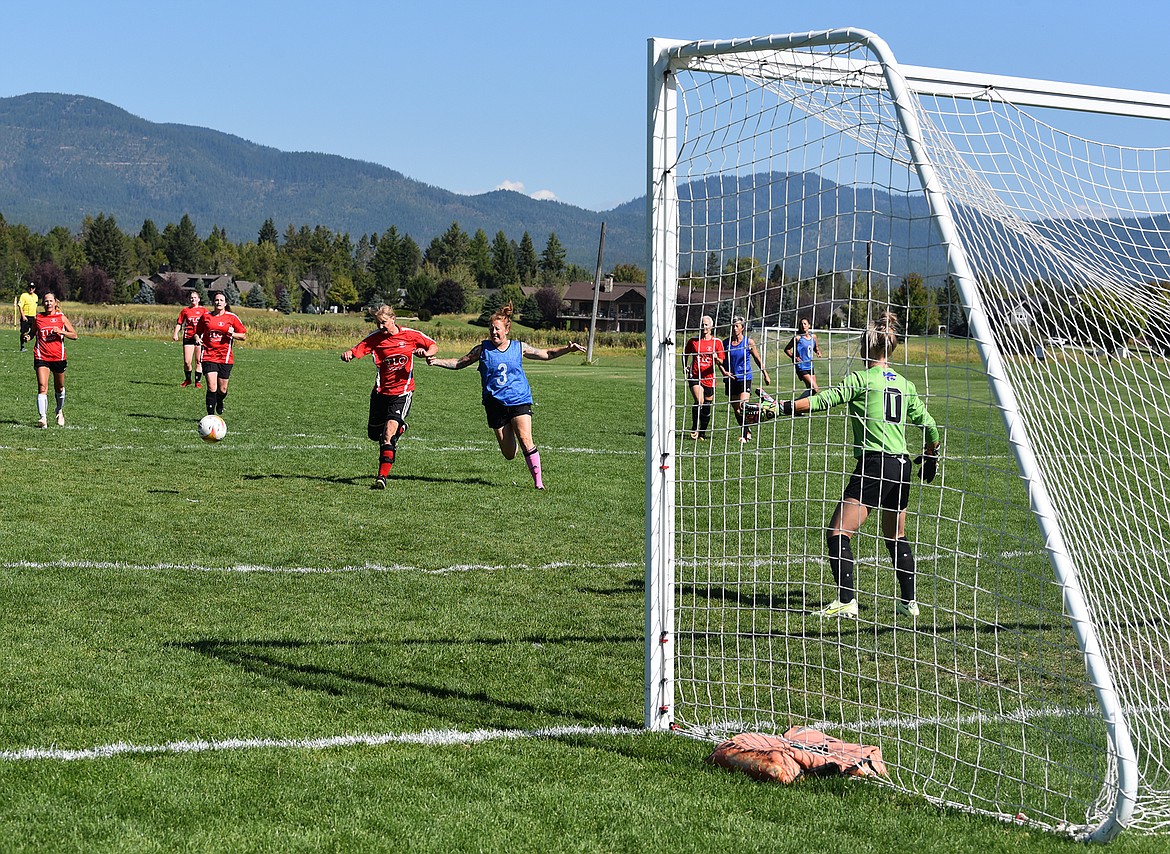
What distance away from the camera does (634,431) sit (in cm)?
2150

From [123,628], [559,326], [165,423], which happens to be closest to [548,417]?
[165,423]

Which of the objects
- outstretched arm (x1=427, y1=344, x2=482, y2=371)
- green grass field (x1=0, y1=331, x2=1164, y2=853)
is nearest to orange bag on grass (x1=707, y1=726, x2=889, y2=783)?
green grass field (x1=0, y1=331, x2=1164, y2=853)

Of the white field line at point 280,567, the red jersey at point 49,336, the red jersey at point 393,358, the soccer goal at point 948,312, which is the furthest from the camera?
the red jersey at point 49,336

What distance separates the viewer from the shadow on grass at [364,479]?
14.3 meters

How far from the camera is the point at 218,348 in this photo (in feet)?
61.8

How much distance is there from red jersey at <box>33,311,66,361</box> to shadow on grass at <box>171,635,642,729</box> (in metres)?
11.9

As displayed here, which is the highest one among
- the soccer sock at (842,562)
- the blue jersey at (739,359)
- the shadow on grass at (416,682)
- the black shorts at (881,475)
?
the blue jersey at (739,359)

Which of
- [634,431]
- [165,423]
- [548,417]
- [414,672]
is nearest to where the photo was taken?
[414,672]

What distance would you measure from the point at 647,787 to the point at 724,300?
322 cm

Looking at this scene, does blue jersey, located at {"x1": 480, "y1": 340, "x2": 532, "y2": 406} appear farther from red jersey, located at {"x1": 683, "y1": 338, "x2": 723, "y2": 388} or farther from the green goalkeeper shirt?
the green goalkeeper shirt

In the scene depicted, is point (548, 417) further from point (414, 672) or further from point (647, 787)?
point (647, 787)

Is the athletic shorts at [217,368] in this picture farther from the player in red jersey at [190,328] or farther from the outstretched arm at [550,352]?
the outstretched arm at [550,352]

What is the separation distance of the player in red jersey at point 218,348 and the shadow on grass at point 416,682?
12129 millimetres

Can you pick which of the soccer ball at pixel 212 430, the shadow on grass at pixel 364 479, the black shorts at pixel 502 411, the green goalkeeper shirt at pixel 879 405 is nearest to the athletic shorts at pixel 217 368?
the soccer ball at pixel 212 430
